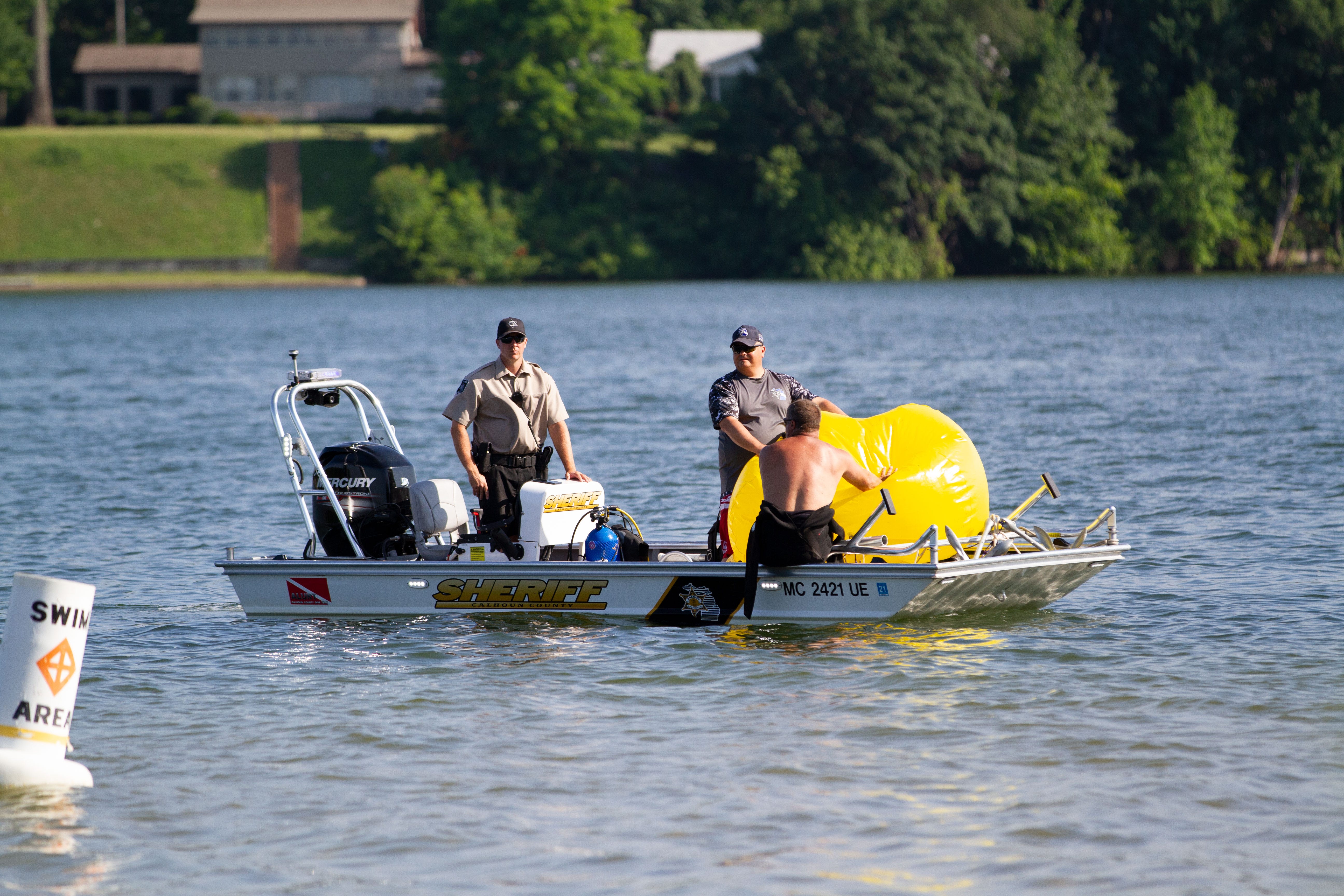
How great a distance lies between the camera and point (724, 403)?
11.4 meters

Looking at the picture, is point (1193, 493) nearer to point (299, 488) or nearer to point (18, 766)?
point (299, 488)

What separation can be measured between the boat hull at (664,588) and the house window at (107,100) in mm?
96617

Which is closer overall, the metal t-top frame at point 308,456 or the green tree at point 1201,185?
the metal t-top frame at point 308,456

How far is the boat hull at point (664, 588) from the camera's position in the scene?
10.7 m

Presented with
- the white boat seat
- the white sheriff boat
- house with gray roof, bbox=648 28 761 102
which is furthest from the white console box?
house with gray roof, bbox=648 28 761 102

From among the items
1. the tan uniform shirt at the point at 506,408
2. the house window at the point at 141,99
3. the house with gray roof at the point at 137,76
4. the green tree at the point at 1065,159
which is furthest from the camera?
the house window at the point at 141,99

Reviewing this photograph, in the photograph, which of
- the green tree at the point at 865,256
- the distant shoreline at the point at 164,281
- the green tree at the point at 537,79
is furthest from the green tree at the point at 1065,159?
the distant shoreline at the point at 164,281

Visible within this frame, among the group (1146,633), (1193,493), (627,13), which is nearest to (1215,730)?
(1146,633)

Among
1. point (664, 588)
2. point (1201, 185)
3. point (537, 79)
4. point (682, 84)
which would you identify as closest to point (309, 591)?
point (664, 588)

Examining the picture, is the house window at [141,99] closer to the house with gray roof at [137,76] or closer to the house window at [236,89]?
the house with gray roof at [137,76]

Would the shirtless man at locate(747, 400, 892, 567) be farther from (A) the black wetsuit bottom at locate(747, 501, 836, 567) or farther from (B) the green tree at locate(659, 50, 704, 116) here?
(B) the green tree at locate(659, 50, 704, 116)

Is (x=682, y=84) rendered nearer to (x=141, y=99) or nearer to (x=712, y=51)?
(x=712, y=51)

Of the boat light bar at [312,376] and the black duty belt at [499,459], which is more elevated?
the boat light bar at [312,376]

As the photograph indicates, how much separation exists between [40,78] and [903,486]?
3604 inches
